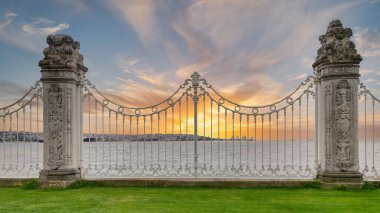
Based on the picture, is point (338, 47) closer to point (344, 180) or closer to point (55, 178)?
point (344, 180)

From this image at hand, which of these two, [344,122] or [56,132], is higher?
[344,122]

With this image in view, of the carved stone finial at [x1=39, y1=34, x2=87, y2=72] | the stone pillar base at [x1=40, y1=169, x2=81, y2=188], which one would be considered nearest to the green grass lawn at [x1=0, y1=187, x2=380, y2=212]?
the stone pillar base at [x1=40, y1=169, x2=81, y2=188]

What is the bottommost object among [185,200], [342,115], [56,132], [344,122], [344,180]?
[185,200]

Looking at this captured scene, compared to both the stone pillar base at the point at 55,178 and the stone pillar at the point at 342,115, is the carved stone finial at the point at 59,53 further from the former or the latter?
the stone pillar at the point at 342,115

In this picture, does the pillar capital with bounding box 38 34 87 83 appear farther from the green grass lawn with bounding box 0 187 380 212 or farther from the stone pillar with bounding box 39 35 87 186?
the green grass lawn with bounding box 0 187 380 212

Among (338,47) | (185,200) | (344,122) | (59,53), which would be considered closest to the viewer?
(185,200)

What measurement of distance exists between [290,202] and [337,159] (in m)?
2.18

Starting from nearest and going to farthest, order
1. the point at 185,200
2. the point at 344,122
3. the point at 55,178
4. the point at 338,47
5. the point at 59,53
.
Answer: the point at 185,200 → the point at 344,122 → the point at 338,47 → the point at 55,178 → the point at 59,53

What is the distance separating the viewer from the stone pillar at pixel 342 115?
900 cm

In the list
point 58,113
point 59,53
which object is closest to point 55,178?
point 58,113

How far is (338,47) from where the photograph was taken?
9141mm

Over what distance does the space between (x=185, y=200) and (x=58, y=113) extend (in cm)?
395

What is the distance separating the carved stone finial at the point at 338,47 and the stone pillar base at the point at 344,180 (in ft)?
8.82

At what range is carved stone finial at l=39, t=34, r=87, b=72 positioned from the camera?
9352 millimetres
